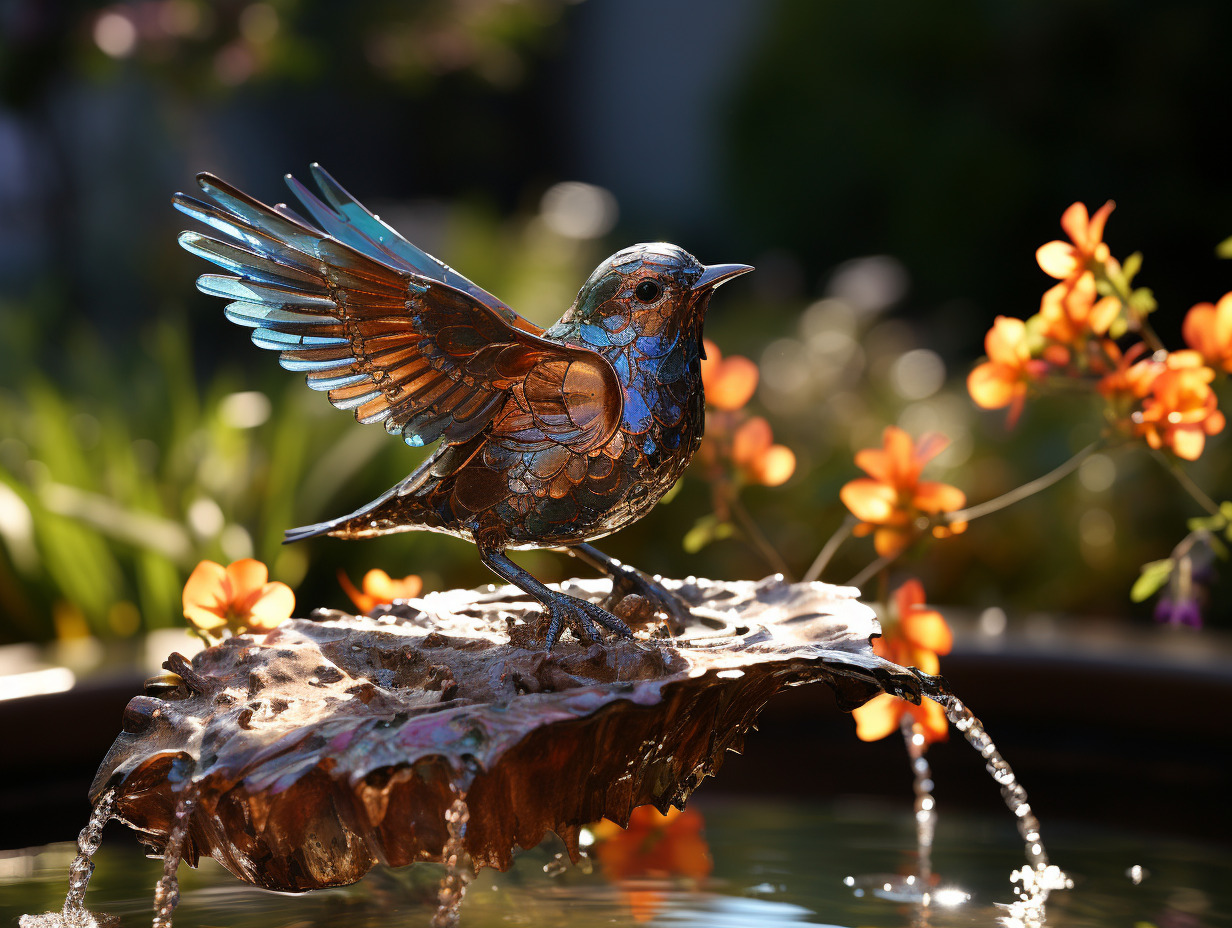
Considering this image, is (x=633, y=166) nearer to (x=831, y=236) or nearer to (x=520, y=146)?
(x=520, y=146)

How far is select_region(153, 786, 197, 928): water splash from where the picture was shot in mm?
1168

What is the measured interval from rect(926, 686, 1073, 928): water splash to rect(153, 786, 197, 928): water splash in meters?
0.79

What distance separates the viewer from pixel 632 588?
158 centimetres

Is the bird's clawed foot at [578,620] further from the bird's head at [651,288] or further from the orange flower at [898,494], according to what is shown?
the orange flower at [898,494]

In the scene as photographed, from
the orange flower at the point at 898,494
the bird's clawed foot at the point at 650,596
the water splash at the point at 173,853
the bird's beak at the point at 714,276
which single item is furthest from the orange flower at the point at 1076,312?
the water splash at the point at 173,853

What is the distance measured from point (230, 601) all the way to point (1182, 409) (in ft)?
4.24

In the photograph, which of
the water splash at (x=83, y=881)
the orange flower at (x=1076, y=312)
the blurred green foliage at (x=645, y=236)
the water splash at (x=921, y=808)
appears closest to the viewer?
the water splash at (x=83, y=881)

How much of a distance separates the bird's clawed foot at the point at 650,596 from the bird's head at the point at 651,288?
34 cm

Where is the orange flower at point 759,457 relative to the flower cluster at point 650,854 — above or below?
above

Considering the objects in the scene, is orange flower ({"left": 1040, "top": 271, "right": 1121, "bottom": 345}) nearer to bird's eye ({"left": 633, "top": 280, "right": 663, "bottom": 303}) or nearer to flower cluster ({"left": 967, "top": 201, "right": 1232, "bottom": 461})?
flower cluster ({"left": 967, "top": 201, "right": 1232, "bottom": 461})

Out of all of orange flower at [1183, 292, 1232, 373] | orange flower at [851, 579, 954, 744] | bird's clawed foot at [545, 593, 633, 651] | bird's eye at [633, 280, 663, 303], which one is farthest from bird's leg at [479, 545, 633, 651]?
orange flower at [1183, 292, 1232, 373]

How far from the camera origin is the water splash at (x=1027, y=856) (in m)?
1.46

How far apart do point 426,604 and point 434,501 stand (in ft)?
0.76

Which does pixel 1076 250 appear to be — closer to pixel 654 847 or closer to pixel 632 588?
pixel 632 588
